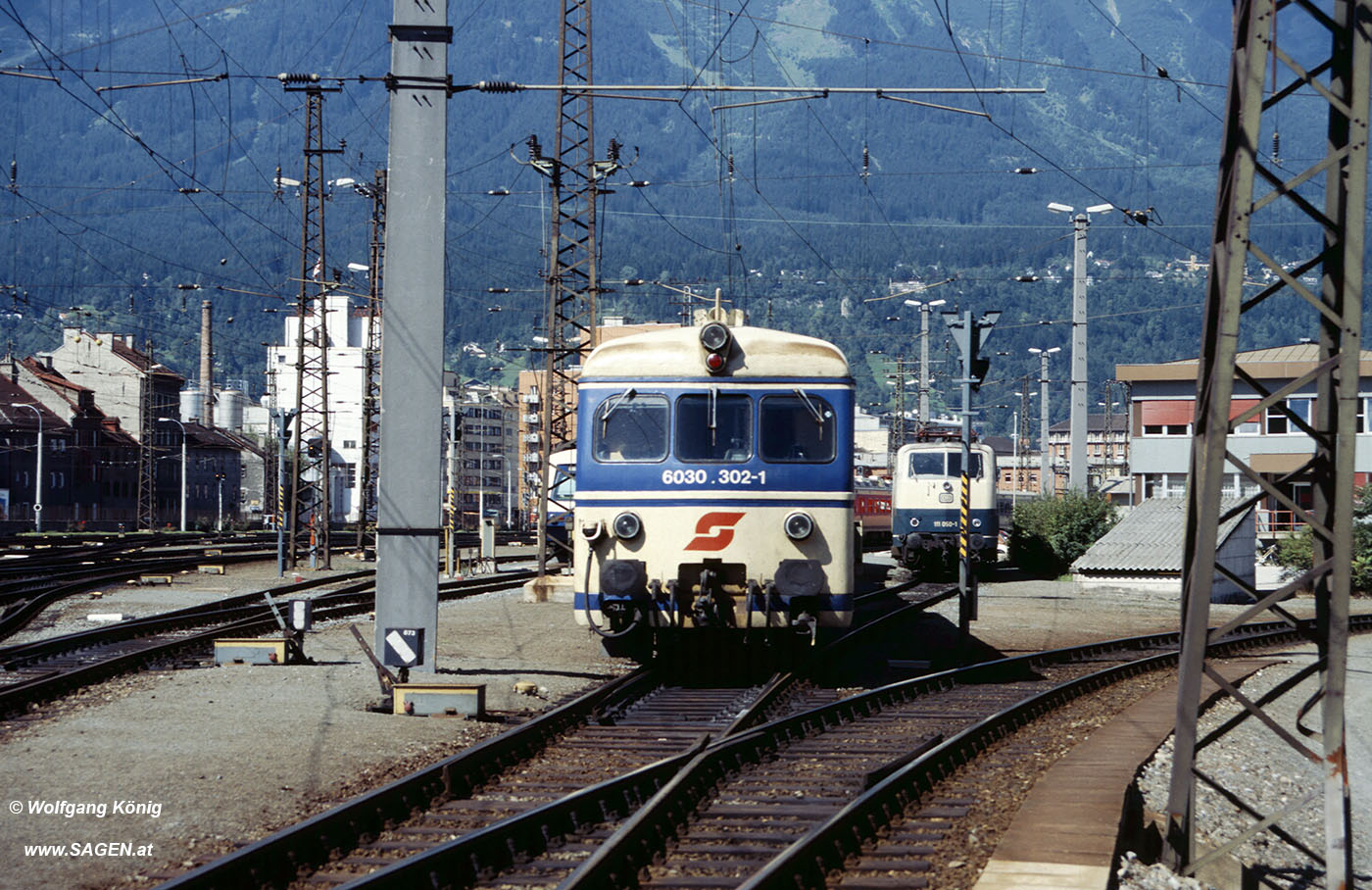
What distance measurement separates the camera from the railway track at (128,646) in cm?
1354

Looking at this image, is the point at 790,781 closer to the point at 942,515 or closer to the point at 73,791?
the point at 73,791

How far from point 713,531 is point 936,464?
73.4 feet

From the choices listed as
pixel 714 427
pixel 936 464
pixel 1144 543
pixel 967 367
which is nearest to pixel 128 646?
pixel 714 427

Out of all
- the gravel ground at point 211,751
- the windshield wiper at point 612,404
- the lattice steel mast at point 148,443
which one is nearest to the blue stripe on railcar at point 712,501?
the windshield wiper at point 612,404

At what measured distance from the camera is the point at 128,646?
17.5 meters

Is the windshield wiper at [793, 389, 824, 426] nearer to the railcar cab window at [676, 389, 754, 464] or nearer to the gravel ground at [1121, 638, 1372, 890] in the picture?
the railcar cab window at [676, 389, 754, 464]

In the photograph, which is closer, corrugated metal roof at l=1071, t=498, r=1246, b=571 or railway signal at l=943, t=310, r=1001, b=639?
railway signal at l=943, t=310, r=1001, b=639

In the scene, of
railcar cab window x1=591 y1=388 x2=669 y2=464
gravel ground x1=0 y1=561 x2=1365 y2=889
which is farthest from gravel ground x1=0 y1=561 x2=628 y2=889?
railcar cab window x1=591 y1=388 x2=669 y2=464

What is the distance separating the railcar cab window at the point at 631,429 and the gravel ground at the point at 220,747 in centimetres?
230

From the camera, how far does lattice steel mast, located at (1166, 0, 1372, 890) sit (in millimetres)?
8492

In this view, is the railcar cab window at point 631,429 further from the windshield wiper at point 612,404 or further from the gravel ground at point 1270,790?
the gravel ground at point 1270,790

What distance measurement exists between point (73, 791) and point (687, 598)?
616cm

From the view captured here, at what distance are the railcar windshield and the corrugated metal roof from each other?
11.6ft

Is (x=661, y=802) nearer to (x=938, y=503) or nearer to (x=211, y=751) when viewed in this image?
(x=211, y=751)
